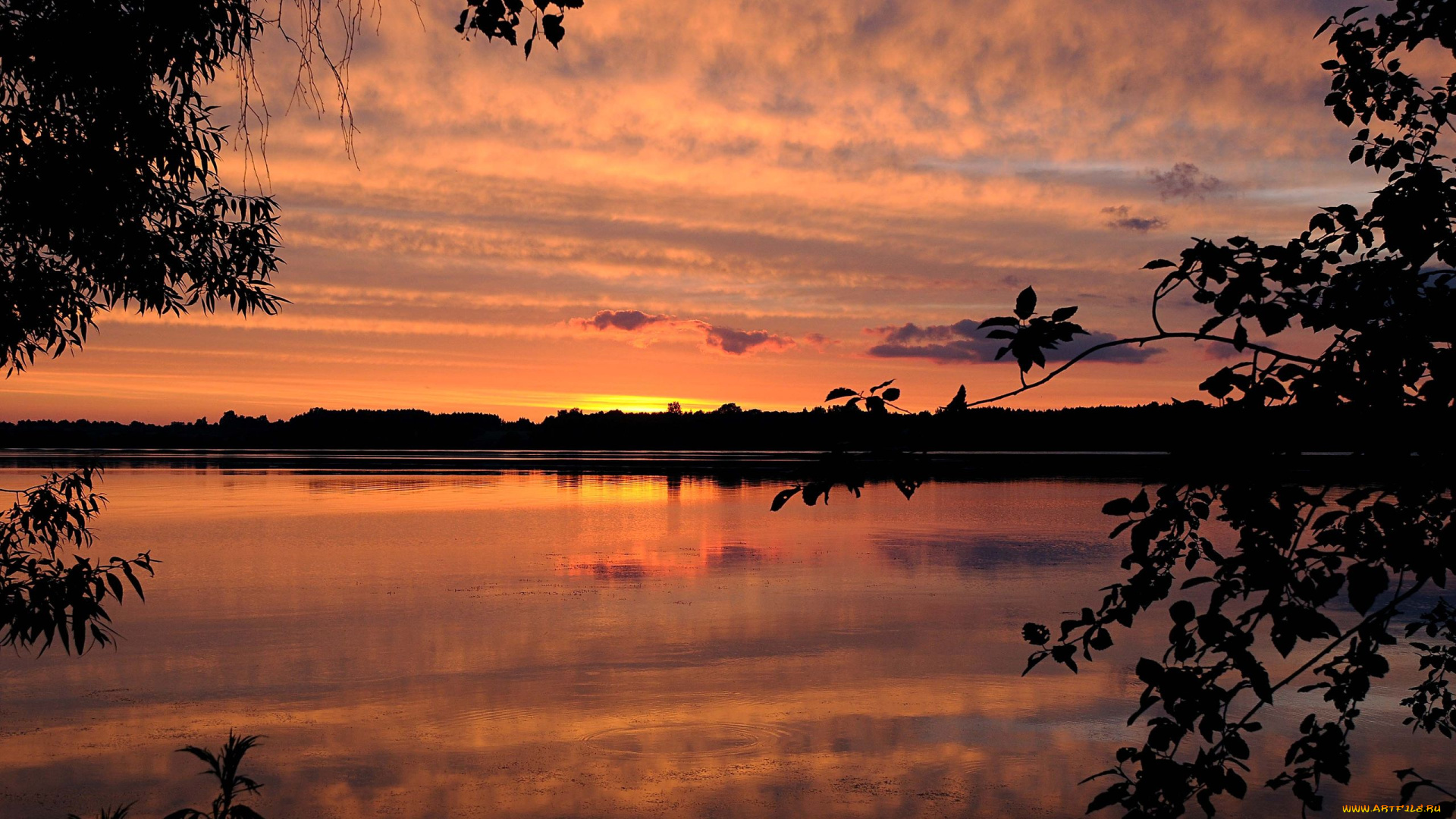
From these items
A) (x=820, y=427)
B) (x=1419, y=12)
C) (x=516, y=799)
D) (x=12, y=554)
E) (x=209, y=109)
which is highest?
(x=209, y=109)

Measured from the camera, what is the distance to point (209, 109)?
814 centimetres

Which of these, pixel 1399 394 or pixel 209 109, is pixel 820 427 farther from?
pixel 209 109

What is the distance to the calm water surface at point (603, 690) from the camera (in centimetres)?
793

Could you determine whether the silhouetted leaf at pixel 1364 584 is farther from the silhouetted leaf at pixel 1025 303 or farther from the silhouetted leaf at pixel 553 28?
the silhouetted leaf at pixel 553 28

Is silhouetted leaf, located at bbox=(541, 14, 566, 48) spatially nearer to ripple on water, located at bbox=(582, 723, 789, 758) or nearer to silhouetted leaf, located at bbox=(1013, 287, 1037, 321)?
silhouetted leaf, located at bbox=(1013, 287, 1037, 321)

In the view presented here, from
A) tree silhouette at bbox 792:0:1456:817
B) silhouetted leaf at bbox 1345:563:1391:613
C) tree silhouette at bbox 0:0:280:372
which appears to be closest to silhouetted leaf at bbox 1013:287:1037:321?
tree silhouette at bbox 792:0:1456:817

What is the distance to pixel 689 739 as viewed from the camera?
899 centimetres

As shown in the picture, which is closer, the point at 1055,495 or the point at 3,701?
the point at 3,701

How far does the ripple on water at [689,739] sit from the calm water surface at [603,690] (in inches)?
1.5

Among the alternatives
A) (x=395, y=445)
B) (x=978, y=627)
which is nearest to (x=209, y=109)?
(x=978, y=627)

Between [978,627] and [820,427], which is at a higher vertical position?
[820,427]

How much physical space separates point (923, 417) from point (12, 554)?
7011 mm

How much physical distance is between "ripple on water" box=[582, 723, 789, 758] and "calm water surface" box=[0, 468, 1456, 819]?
39 mm

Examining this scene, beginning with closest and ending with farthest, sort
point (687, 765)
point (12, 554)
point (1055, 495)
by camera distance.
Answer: point (12, 554), point (687, 765), point (1055, 495)
